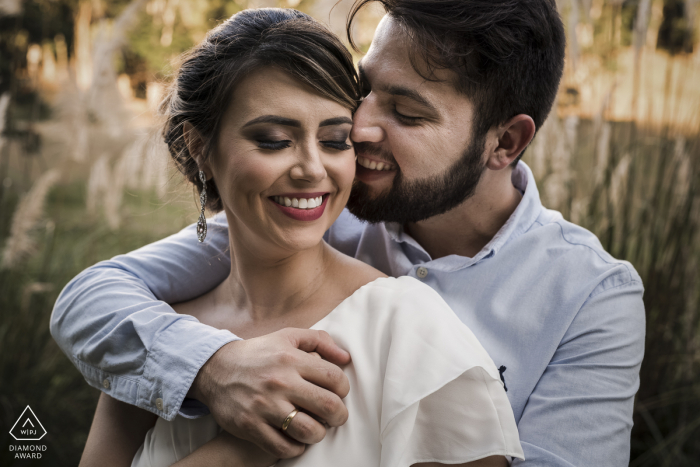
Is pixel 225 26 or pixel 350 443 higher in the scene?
pixel 225 26

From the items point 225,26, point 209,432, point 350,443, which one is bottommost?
point 209,432

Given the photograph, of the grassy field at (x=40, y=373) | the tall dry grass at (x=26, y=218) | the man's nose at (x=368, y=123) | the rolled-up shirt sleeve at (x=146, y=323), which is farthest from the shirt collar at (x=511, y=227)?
the tall dry grass at (x=26, y=218)

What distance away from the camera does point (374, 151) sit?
6.14 feet

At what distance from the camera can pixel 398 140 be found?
1.91 metres

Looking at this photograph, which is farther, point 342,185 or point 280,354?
point 342,185

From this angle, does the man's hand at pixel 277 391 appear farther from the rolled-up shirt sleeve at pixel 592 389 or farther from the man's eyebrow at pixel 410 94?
the man's eyebrow at pixel 410 94

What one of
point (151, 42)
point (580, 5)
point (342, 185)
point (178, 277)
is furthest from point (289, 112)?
point (151, 42)

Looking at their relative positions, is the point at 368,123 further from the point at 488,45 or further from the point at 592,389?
the point at 592,389

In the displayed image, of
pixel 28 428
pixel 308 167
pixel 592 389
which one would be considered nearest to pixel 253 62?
pixel 308 167

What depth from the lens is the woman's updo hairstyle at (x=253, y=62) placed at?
155 cm

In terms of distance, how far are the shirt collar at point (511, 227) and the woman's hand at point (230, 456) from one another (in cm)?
89

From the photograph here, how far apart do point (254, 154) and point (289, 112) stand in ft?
0.49

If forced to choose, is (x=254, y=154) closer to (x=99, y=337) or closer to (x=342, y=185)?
(x=342, y=185)

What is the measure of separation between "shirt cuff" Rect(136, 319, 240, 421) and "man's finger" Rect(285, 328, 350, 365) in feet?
0.63
